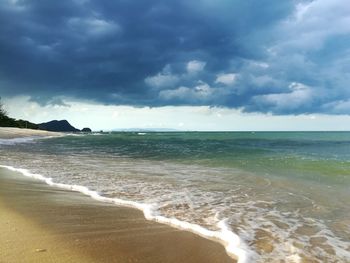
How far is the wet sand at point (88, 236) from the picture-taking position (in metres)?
5.02

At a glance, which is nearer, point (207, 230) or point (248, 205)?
point (207, 230)

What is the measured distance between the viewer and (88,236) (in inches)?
234

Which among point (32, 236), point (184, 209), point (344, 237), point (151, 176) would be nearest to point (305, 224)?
point (344, 237)

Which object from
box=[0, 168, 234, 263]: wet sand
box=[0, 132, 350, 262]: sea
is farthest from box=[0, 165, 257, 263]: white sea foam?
box=[0, 168, 234, 263]: wet sand

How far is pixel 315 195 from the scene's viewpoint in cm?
1116

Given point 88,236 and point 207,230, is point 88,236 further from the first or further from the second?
point 207,230

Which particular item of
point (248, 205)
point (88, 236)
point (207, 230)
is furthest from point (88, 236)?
point (248, 205)

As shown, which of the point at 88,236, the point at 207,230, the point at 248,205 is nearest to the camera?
the point at 88,236

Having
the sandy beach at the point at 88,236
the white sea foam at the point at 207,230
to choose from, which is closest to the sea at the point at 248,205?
the white sea foam at the point at 207,230

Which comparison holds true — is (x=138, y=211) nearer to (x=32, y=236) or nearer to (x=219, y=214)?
(x=219, y=214)

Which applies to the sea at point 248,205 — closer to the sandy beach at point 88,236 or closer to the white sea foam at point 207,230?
the white sea foam at point 207,230

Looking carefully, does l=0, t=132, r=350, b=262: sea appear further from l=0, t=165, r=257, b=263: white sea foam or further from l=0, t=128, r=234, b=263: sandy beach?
l=0, t=128, r=234, b=263: sandy beach

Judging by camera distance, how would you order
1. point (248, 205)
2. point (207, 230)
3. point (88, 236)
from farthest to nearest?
point (248, 205), point (207, 230), point (88, 236)

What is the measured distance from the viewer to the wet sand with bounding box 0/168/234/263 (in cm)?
502
